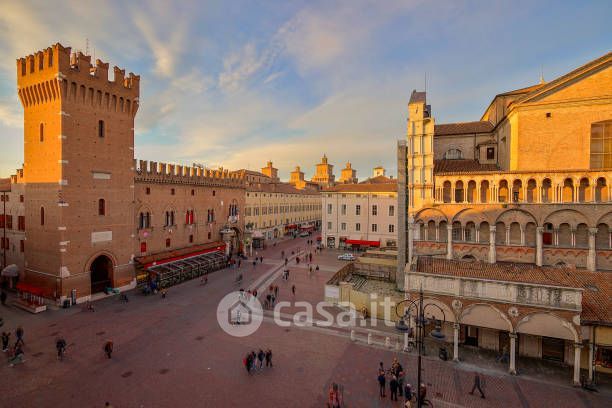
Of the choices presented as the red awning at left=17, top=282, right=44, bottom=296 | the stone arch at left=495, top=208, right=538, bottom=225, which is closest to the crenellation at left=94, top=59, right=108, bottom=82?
the red awning at left=17, top=282, right=44, bottom=296

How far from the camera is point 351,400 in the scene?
44.2ft

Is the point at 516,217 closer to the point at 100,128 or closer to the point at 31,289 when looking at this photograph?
the point at 100,128

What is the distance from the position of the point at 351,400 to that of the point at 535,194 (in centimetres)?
2071

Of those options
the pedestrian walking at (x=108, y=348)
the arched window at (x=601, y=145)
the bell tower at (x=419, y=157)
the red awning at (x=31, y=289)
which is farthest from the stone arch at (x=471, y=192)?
the red awning at (x=31, y=289)

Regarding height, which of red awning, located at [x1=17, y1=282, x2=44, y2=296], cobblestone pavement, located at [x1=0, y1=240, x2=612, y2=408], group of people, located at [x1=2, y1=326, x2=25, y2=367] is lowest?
cobblestone pavement, located at [x1=0, y1=240, x2=612, y2=408]

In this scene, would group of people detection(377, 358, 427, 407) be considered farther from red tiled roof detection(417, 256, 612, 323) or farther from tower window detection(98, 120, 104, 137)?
tower window detection(98, 120, 104, 137)

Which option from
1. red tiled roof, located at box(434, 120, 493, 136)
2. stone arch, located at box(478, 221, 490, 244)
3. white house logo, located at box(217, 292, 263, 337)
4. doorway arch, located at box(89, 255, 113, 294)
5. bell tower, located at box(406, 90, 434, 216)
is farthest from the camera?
red tiled roof, located at box(434, 120, 493, 136)

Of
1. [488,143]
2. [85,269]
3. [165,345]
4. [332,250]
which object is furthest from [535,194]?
[85,269]

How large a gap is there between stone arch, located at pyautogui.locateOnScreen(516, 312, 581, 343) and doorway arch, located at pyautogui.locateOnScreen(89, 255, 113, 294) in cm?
3140

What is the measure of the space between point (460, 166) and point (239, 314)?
77.0ft

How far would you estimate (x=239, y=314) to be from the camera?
22.3 metres

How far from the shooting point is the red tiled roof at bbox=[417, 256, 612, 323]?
1596cm

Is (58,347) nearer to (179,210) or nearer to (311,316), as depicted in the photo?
(311,316)

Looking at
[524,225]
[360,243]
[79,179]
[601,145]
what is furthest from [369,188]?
[79,179]
